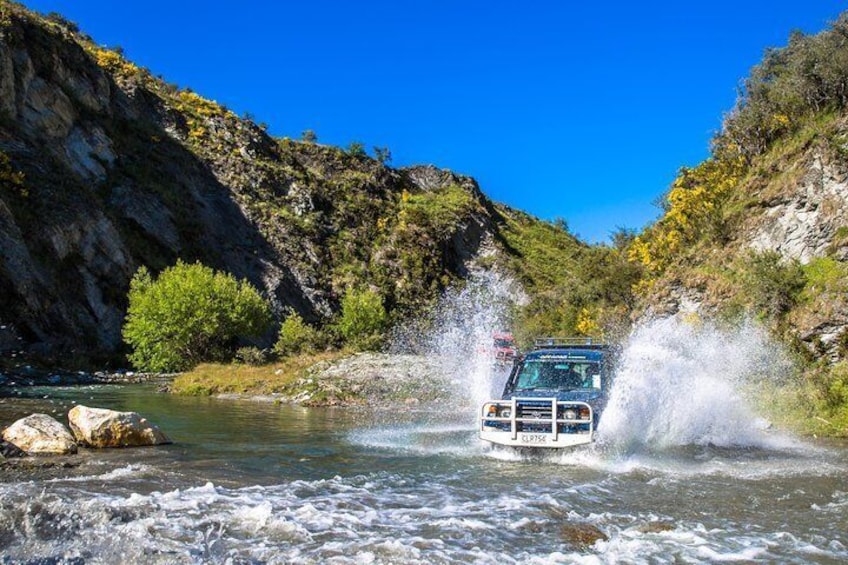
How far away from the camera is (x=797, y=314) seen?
20.8 metres

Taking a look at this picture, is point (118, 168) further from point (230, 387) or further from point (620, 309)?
point (620, 309)

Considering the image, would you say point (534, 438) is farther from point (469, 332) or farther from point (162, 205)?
point (162, 205)

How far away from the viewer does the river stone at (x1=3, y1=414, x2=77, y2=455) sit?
12.4m

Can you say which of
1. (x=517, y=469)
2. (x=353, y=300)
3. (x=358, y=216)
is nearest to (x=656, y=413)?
(x=517, y=469)

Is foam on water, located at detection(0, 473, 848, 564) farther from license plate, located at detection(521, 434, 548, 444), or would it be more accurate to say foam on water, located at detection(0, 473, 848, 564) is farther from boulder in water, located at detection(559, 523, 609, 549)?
license plate, located at detection(521, 434, 548, 444)

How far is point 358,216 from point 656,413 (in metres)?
84.8

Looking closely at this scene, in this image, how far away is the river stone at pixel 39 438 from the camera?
12.4 meters

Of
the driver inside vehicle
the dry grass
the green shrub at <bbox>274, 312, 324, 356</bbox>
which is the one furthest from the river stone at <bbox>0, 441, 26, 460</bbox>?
the green shrub at <bbox>274, 312, 324, 356</bbox>

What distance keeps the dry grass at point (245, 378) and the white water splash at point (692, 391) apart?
59.5ft

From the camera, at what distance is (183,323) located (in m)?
45.9

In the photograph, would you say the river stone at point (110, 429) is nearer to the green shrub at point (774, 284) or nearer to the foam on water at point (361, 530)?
the foam on water at point (361, 530)

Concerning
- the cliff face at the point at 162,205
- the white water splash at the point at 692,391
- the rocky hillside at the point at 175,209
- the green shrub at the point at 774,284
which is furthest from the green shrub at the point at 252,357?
the green shrub at the point at 774,284

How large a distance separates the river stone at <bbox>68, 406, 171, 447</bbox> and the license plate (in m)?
8.31

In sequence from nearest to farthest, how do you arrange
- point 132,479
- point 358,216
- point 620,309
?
point 132,479
point 620,309
point 358,216
